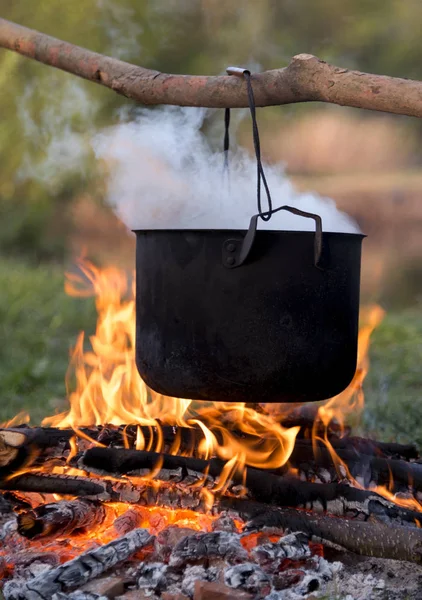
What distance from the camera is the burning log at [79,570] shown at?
1.91 metres

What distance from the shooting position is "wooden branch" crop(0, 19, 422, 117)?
6.48ft

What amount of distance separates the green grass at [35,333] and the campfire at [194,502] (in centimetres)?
140

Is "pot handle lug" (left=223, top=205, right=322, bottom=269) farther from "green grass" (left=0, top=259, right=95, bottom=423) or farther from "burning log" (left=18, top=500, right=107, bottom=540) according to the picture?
"green grass" (left=0, top=259, right=95, bottom=423)

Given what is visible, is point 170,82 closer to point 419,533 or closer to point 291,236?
point 291,236

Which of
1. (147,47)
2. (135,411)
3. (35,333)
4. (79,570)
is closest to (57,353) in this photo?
(35,333)

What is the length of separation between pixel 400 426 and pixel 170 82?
7.43 feet

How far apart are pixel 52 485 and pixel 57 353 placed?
3.03 m

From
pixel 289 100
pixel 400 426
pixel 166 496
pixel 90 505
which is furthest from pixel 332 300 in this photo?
pixel 400 426

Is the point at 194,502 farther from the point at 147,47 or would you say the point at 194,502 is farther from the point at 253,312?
the point at 147,47

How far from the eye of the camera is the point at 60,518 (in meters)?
2.25

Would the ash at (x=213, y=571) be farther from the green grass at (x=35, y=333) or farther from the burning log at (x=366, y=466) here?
the green grass at (x=35, y=333)

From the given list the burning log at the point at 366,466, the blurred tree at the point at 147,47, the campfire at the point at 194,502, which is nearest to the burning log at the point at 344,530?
the campfire at the point at 194,502

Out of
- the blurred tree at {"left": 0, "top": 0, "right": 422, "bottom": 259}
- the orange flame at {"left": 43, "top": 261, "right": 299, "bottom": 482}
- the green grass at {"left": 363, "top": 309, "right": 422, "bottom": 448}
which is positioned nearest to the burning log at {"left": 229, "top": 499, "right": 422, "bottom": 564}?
the orange flame at {"left": 43, "top": 261, "right": 299, "bottom": 482}

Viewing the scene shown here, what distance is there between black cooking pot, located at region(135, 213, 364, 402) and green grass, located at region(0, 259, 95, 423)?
2010 millimetres
